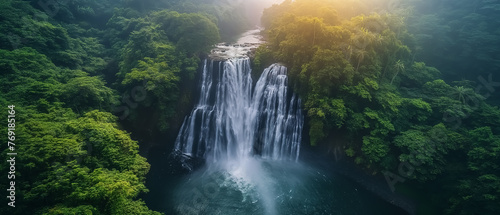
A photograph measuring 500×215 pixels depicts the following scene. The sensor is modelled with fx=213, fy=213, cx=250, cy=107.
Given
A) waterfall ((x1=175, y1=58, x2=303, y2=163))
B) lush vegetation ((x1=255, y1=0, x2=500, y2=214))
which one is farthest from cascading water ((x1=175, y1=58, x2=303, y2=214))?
lush vegetation ((x1=255, y1=0, x2=500, y2=214))

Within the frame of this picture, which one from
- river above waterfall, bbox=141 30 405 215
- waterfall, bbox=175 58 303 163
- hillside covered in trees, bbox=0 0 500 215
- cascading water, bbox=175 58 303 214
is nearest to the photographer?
hillside covered in trees, bbox=0 0 500 215

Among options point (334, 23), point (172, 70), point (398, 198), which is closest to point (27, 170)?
point (172, 70)

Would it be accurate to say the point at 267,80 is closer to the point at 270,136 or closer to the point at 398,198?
the point at 270,136

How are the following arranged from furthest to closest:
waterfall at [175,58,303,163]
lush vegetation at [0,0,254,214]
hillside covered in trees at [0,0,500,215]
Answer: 1. waterfall at [175,58,303,163]
2. hillside covered in trees at [0,0,500,215]
3. lush vegetation at [0,0,254,214]

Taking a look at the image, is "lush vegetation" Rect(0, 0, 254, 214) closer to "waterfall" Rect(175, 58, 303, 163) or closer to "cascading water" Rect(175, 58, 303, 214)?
"waterfall" Rect(175, 58, 303, 163)

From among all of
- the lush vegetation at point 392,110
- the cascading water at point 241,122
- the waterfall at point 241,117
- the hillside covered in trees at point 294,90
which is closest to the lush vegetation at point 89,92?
the hillside covered in trees at point 294,90

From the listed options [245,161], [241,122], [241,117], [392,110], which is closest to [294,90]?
[241,117]
